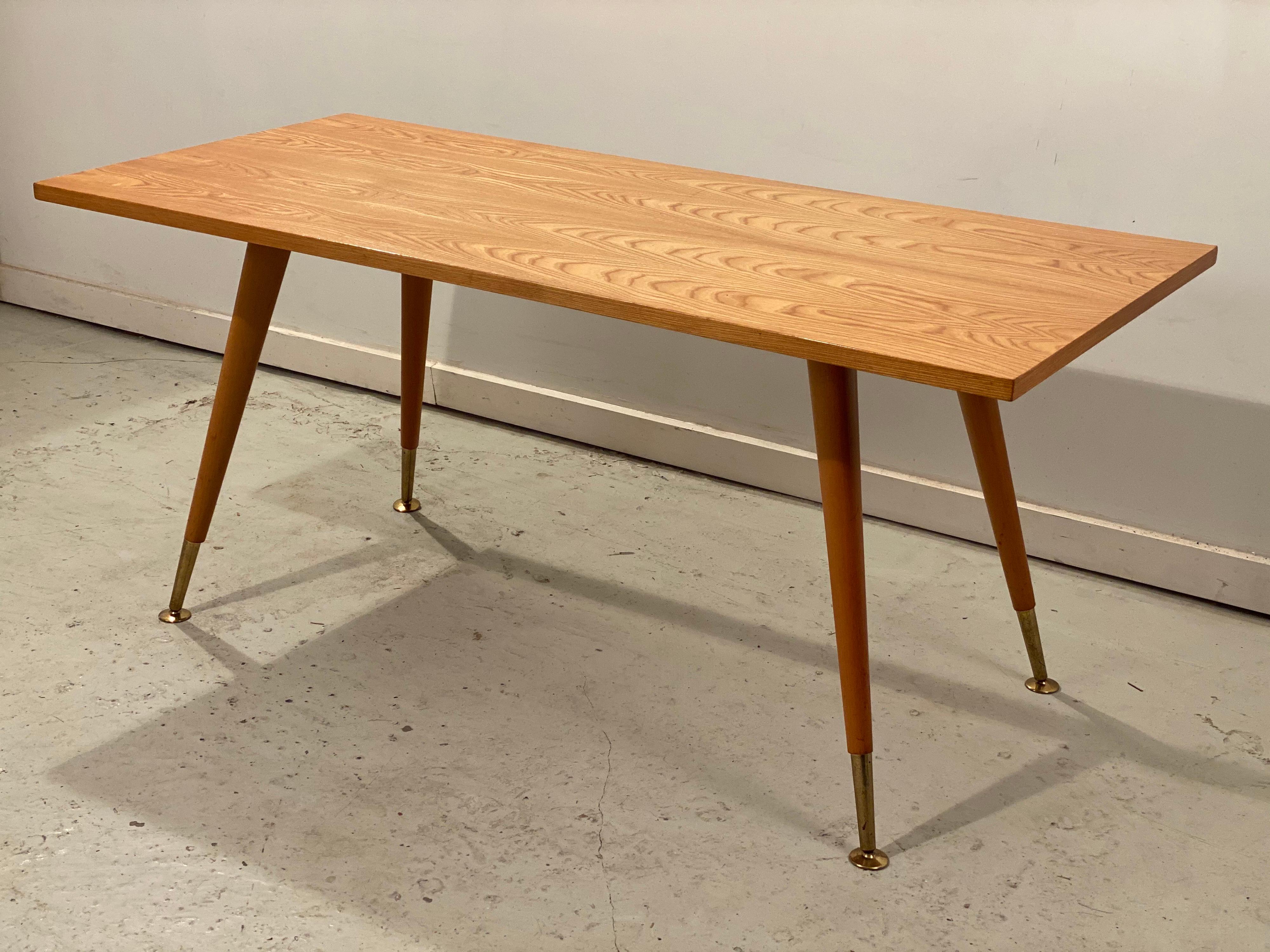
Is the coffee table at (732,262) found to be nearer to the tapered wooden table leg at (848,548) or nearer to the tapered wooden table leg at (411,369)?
the tapered wooden table leg at (848,548)

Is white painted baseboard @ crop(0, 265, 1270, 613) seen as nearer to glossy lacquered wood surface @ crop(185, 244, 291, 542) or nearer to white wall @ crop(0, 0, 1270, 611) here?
white wall @ crop(0, 0, 1270, 611)

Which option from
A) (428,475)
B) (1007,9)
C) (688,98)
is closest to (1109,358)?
(1007,9)

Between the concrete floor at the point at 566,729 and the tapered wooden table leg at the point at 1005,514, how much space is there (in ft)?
0.23

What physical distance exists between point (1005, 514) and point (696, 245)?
59 cm

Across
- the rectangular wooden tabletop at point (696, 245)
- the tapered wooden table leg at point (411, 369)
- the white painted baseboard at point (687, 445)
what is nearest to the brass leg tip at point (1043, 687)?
the white painted baseboard at point (687, 445)

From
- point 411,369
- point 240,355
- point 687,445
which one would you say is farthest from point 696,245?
point 687,445

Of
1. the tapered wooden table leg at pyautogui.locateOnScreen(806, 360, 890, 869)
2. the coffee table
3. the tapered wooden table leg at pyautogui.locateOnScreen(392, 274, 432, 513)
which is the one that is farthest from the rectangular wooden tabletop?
the tapered wooden table leg at pyautogui.locateOnScreen(392, 274, 432, 513)

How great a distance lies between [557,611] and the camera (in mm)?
2133

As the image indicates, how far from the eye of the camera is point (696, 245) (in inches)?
61.2

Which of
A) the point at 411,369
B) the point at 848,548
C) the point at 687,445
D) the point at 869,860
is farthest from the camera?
the point at 687,445

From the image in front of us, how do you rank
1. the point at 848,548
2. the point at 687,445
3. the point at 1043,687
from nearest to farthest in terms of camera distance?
the point at 848,548
the point at 1043,687
the point at 687,445

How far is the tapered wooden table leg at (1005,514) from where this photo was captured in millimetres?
1711

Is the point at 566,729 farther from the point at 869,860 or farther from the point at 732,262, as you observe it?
the point at 732,262

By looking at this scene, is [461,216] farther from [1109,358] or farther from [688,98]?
[1109,358]
